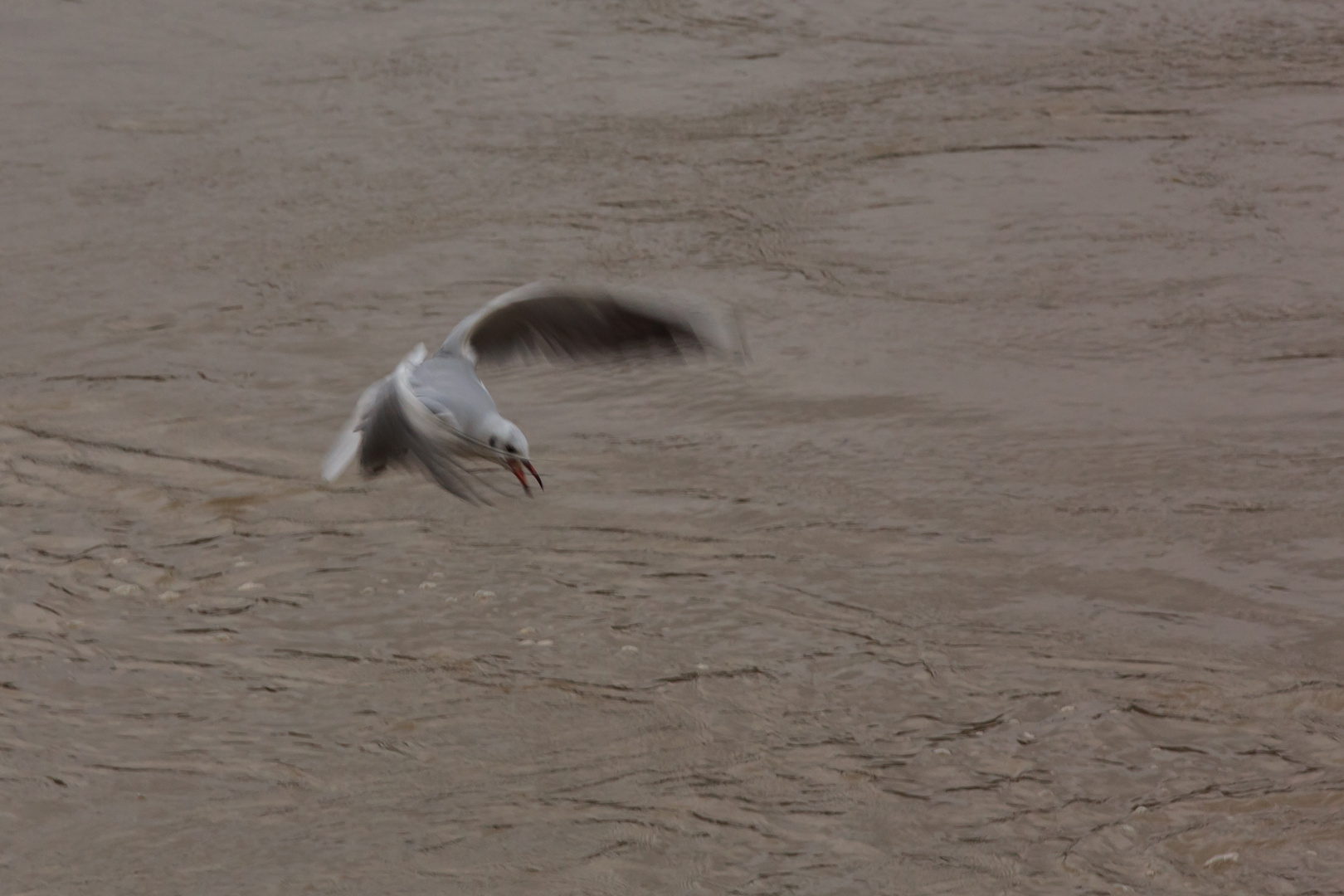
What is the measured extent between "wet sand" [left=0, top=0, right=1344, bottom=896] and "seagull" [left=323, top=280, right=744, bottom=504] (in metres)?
0.55

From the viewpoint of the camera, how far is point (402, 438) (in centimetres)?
363

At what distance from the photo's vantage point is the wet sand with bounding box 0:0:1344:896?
11.8 feet

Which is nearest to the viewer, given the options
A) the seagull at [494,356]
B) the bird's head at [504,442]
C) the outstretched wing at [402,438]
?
the outstretched wing at [402,438]

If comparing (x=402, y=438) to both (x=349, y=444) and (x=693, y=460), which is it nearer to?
(x=349, y=444)

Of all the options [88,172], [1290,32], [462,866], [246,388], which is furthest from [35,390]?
[1290,32]

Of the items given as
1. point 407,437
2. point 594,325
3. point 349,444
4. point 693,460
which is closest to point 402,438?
point 407,437

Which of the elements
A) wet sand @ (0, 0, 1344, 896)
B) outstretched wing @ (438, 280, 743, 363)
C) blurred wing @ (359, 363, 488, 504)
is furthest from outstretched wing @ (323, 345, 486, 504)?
wet sand @ (0, 0, 1344, 896)

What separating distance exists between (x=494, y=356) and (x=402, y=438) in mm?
837

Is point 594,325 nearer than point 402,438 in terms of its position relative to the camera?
No

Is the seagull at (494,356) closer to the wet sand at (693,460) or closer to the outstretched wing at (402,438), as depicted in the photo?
the outstretched wing at (402,438)

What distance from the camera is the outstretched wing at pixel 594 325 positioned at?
418cm

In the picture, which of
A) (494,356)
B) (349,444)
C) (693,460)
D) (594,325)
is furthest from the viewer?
(693,460)

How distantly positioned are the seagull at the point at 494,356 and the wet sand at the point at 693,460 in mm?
546

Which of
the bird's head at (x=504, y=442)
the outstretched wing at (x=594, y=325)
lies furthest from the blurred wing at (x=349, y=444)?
the outstretched wing at (x=594, y=325)
